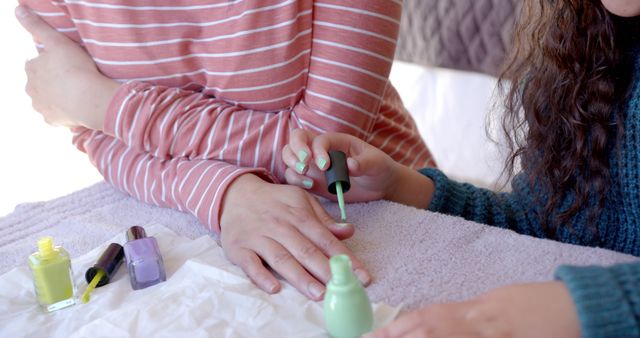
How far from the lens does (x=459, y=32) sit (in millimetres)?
1692

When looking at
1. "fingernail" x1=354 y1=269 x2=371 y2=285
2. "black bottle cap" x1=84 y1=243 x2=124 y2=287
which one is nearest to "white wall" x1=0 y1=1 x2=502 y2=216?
"black bottle cap" x1=84 y1=243 x2=124 y2=287

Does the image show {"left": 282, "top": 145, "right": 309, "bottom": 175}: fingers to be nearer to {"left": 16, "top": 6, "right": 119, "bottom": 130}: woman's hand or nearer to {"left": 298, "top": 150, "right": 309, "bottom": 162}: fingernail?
{"left": 298, "top": 150, "right": 309, "bottom": 162}: fingernail

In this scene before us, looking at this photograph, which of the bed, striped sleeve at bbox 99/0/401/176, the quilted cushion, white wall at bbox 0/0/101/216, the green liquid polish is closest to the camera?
the bed

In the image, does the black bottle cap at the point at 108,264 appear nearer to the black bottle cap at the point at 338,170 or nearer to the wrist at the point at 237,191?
the wrist at the point at 237,191

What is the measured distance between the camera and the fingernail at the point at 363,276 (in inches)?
27.0

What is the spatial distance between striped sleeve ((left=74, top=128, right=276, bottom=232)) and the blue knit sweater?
0.31 metres

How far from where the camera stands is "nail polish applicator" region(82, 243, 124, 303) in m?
0.73

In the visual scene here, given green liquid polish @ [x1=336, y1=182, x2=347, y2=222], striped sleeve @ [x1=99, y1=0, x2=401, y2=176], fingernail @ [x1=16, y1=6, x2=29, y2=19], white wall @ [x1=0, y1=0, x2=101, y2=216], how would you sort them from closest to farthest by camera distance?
green liquid polish @ [x1=336, y1=182, x2=347, y2=222], striped sleeve @ [x1=99, y1=0, x2=401, y2=176], fingernail @ [x1=16, y1=6, x2=29, y2=19], white wall @ [x1=0, y1=0, x2=101, y2=216]

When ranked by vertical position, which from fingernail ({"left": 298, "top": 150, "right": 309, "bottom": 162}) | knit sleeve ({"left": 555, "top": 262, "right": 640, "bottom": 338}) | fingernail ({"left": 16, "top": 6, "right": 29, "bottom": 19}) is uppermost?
fingernail ({"left": 16, "top": 6, "right": 29, "bottom": 19})

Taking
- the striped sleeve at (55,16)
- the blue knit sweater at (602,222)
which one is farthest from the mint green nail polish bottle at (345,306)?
the striped sleeve at (55,16)

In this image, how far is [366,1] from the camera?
0.91 m

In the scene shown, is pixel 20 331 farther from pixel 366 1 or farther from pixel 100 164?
pixel 366 1

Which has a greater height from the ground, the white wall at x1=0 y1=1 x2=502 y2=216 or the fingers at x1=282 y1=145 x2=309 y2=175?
the fingers at x1=282 y1=145 x2=309 y2=175

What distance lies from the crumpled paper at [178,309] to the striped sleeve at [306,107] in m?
0.20
